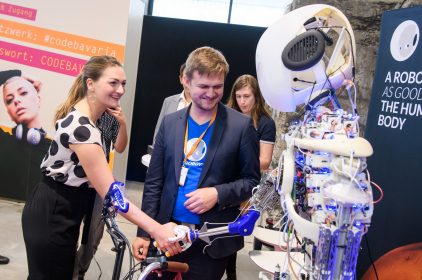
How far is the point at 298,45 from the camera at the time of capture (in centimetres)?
122

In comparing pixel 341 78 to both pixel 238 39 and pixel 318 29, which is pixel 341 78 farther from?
pixel 238 39

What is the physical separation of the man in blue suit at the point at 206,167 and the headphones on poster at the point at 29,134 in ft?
9.19

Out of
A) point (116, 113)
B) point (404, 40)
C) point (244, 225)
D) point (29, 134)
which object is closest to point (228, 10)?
point (29, 134)

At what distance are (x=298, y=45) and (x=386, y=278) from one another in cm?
118

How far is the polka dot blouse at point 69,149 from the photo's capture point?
1.53 meters

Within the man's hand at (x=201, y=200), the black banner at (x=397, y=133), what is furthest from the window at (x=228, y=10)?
the man's hand at (x=201, y=200)

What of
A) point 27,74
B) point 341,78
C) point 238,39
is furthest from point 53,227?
point 238,39

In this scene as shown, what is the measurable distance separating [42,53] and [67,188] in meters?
2.81

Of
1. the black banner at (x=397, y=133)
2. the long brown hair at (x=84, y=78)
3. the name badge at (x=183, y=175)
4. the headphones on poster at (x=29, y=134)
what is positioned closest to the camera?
the name badge at (x=183, y=175)

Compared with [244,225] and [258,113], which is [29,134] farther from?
[244,225]

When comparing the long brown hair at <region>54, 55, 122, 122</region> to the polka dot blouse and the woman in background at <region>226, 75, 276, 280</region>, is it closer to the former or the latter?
the polka dot blouse

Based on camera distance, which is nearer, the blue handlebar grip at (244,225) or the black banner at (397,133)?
the blue handlebar grip at (244,225)

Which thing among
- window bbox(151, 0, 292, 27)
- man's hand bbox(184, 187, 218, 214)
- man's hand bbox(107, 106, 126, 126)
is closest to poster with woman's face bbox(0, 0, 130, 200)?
man's hand bbox(107, 106, 126, 126)

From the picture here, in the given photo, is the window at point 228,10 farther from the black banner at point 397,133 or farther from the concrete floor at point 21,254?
the black banner at point 397,133
